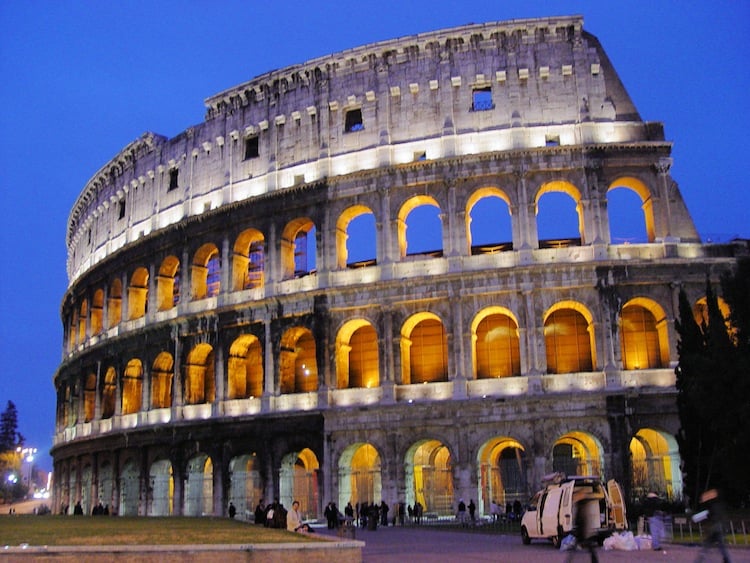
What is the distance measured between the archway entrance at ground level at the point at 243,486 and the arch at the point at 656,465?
1414 centimetres

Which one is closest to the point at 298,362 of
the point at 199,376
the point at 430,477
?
the point at 199,376

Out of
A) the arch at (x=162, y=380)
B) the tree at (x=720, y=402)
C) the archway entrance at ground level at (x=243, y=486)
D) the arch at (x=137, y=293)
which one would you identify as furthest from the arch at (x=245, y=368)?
the tree at (x=720, y=402)

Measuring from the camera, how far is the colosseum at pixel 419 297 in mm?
29000

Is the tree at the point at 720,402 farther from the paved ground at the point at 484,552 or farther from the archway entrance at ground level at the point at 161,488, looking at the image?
the archway entrance at ground level at the point at 161,488

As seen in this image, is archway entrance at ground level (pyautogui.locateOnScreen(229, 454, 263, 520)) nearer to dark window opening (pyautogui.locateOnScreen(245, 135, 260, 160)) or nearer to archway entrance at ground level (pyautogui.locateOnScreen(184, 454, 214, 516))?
archway entrance at ground level (pyautogui.locateOnScreen(184, 454, 214, 516))

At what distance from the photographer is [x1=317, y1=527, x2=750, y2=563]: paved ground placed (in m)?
15.4

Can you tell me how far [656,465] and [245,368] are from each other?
1660 centimetres

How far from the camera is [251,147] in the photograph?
3603 centimetres

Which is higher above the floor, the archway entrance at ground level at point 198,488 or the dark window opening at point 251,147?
the dark window opening at point 251,147

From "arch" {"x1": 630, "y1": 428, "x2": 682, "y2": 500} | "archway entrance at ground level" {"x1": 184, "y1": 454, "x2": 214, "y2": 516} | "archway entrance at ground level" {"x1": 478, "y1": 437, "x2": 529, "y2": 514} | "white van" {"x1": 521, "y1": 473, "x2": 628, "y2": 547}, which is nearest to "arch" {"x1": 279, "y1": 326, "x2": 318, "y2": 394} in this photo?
"archway entrance at ground level" {"x1": 184, "y1": 454, "x2": 214, "y2": 516}

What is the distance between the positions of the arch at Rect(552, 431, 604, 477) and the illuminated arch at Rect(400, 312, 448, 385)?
4877 mm

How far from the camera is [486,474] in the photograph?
29.4 meters

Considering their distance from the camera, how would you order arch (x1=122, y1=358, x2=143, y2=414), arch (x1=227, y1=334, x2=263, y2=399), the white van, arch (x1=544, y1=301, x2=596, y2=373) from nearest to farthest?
the white van
arch (x1=544, y1=301, x2=596, y2=373)
arch (x1=227, y1=334, x2=263, y2=399)
arch (x1=122, y1=358, x2=143, y2=414)

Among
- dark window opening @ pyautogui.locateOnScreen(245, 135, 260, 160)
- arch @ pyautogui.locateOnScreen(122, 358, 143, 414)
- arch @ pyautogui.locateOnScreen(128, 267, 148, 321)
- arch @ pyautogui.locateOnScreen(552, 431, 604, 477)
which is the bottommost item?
arch @ pyautogui.locateOnScreen(552, 431, 604, 477)
